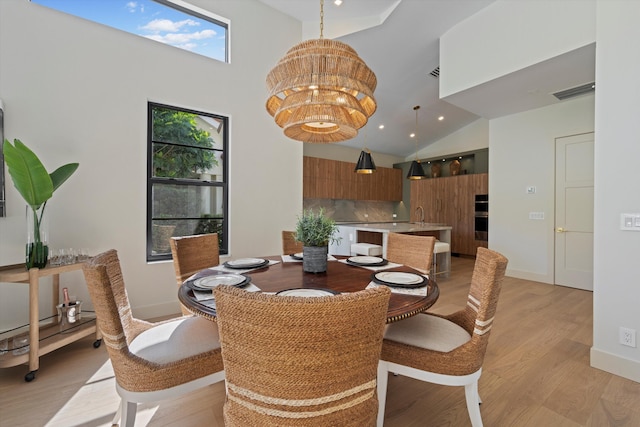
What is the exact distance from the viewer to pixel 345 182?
7.28m

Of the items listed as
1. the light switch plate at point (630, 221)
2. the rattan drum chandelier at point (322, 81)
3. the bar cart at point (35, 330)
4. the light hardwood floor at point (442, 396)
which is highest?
the rattan drum chandelier at point (322, 81)

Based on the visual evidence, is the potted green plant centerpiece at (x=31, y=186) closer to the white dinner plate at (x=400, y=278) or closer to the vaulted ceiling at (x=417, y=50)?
the white dinner plate at (x=400, y=278)

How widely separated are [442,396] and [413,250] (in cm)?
104

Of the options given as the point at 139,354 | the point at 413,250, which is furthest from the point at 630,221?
the point at 139,354

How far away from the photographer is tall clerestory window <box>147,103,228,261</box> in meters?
3.15

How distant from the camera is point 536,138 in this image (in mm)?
4613

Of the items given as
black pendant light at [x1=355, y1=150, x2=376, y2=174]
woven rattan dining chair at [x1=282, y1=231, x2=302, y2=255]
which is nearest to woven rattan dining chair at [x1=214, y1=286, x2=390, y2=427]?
woven rattan dining chair at [x1=282, y1=231, x2=302, y2=255]

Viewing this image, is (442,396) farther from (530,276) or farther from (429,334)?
(530,276)

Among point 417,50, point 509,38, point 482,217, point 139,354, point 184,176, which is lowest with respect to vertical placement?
point 139,354

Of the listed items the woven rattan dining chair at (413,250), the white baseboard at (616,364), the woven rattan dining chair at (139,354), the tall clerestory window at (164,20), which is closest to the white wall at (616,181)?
the white baseboard at (616,364)

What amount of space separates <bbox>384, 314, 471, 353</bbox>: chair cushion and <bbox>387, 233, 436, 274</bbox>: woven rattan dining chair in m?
0.65

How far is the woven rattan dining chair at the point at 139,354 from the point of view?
1.16 metres

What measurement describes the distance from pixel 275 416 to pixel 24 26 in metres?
3.63

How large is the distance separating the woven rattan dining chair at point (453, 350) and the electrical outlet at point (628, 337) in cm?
148
